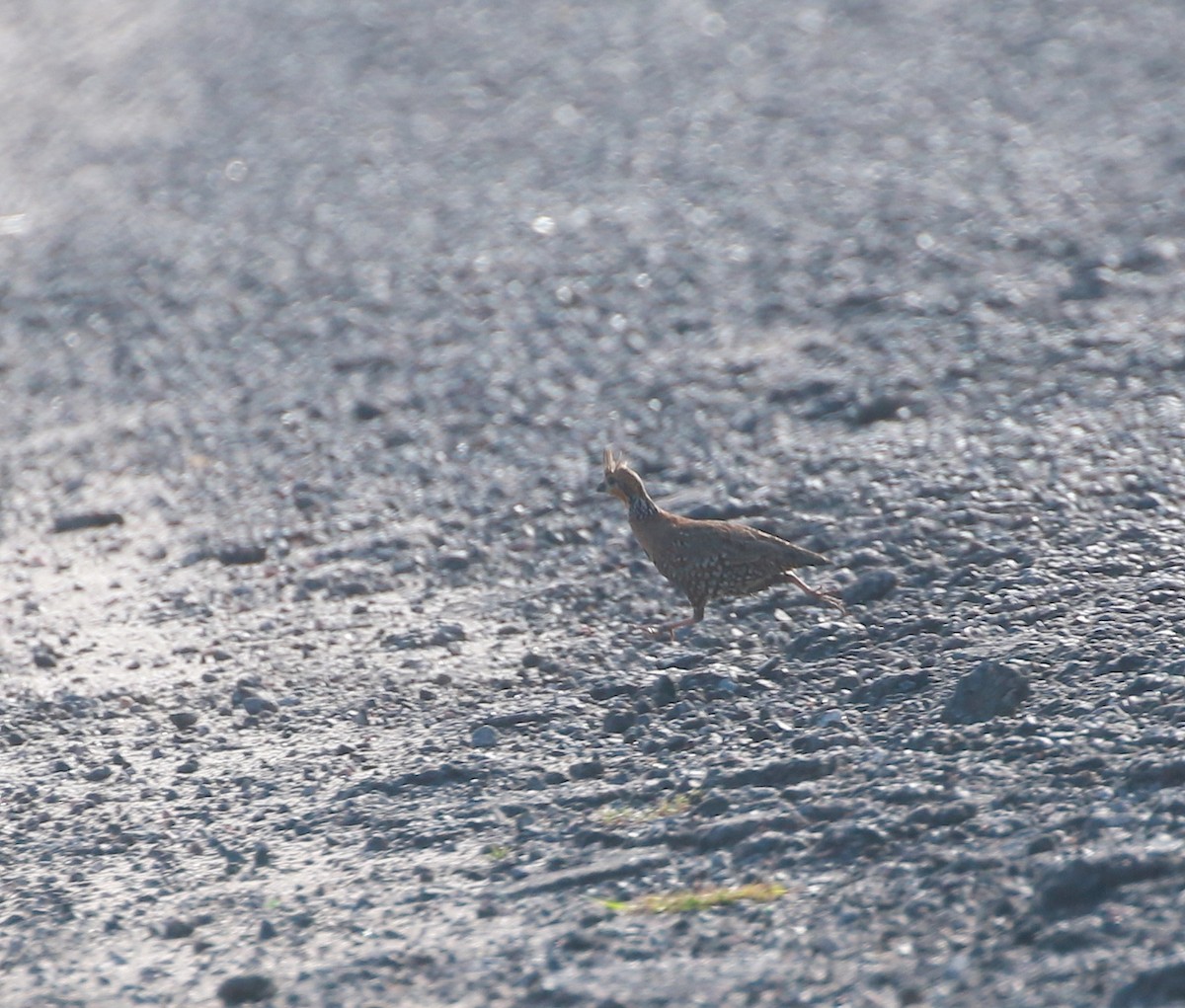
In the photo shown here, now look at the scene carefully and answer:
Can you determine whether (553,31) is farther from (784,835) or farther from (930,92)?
(784,835)

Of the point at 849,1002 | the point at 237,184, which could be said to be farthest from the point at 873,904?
the point at 237,184

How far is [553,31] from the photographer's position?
2231cm

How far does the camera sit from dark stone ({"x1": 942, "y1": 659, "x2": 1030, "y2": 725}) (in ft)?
21.1

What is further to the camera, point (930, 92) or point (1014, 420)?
point (930, 92)

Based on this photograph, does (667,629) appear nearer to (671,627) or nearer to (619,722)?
(671,627)

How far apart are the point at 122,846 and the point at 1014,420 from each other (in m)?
5.50

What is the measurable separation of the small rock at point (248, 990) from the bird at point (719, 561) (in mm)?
2965

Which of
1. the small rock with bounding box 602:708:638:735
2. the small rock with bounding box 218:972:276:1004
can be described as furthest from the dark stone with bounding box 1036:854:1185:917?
the small rock with bounding box 218:972:276:1004

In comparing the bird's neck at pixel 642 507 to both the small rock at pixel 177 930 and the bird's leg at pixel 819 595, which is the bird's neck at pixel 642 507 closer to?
the bird's leg at pixel 819 595

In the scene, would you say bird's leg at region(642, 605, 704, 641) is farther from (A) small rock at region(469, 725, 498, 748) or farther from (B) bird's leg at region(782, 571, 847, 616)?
(A) small rock at region(469, 725, 498, 748)

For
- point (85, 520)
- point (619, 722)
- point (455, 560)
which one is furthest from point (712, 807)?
point (85, 520)

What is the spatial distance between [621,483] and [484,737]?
197cm

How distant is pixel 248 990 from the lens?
5379 mm

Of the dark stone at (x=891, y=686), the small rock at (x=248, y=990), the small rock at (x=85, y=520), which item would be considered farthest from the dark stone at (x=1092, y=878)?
the small rock at (x=85, y=520)
